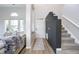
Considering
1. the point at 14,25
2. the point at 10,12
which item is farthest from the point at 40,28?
the point at 10,12

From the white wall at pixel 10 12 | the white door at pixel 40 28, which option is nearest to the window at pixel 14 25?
the white wall at pixel 10 12

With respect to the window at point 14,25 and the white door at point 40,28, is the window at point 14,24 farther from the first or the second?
the white door at point 40,28

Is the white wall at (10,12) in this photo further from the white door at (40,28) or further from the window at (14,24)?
the white door at (40,28)

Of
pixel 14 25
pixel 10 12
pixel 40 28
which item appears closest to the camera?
pixel 10 12

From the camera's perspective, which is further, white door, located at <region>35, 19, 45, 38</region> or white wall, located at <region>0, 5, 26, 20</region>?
white door, located at <region>35, 19, 45, 38</region>

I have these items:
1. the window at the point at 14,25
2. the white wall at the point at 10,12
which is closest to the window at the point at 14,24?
the window at the point at 14,25

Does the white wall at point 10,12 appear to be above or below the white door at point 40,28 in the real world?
above

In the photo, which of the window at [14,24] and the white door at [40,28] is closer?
the window at [14,24]

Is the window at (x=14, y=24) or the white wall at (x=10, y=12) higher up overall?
the white wall at (x=10, y=12)

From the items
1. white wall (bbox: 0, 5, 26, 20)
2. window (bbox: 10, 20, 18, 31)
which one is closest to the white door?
white wall (bbox: 0, 5, 26, 20)

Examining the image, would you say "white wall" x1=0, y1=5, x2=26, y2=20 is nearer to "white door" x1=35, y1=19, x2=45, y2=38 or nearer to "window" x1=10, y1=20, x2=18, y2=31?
"window" x1=10, y1=20, x2=18, y2=31

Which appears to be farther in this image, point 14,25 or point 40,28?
point 40,28

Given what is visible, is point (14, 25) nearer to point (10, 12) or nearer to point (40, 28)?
point (10, 12)
